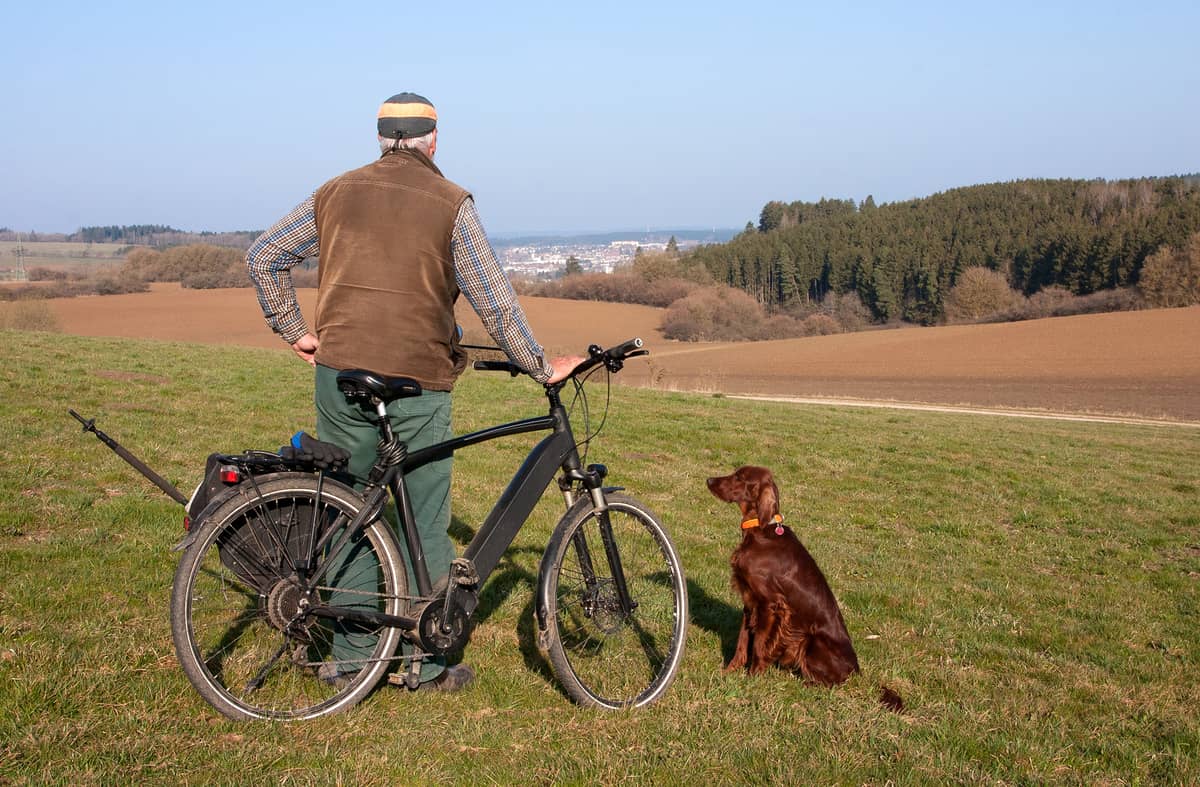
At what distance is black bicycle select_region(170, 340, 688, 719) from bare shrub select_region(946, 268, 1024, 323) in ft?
307

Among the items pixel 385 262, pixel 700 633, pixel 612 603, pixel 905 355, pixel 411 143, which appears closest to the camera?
pixel 385 262

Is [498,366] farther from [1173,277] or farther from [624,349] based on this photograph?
[1173,277]

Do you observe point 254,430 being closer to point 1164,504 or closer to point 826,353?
point 1164,504

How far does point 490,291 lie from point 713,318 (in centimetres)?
7595

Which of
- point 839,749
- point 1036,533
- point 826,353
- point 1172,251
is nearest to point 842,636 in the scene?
point 839,749

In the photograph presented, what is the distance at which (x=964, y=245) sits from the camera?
11188 cm

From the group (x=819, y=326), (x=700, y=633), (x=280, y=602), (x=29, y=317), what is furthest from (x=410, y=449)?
(x=819, y=326)

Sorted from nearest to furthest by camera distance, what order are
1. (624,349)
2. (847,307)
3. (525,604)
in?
(624,349)
(525,604)
(847,307)

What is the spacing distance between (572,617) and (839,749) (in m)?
1.21

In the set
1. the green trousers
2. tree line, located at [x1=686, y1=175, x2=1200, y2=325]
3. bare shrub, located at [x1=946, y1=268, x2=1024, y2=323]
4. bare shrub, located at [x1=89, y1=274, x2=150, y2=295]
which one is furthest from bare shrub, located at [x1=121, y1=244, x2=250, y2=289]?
the green trousers

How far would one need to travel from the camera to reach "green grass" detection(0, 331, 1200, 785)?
10.8 ft

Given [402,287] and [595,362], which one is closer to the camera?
[402,287]

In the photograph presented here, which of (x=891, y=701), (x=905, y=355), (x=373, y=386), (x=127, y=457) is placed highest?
(x=373, y=386)

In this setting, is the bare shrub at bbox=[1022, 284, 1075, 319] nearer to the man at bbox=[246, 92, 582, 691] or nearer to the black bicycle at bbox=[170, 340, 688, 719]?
the black bicycle at bbox=[170, 340, 688, 719]
